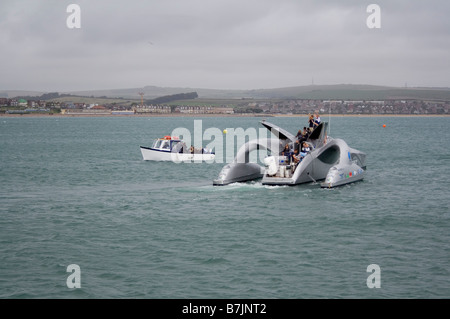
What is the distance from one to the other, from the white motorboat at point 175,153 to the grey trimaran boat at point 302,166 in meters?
12.6

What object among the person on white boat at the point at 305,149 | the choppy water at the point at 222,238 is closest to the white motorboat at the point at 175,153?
the choppy water at the point at 222,238

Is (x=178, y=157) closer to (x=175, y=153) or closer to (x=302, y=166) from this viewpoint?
(x=175, y=153)

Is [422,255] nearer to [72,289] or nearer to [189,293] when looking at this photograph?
[189,293]

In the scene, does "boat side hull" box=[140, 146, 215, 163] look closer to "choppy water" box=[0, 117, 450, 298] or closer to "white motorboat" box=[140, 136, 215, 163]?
"white motorboat" box=[140, 136, 215, 163]

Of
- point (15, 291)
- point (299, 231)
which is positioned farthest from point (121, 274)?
point (299, 231)

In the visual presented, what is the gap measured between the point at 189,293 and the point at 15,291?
14.3 feet

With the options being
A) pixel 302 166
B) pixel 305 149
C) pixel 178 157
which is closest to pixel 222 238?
pixel 302 166

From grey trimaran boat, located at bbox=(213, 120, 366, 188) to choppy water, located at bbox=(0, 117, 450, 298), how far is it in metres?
0.65

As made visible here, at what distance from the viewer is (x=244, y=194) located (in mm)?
28484

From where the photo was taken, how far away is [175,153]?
150ft

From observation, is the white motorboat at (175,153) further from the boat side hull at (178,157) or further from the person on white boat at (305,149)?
the person on white boat at (305,149)

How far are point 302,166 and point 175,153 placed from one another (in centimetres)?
1739

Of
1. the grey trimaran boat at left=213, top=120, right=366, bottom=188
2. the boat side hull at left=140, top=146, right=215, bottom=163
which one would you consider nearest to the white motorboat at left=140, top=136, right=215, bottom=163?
the boat side hull at left=140, top=146, right=215, bottom=163

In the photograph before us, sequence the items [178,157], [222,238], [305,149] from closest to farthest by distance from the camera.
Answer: [222,238]
[305,149]
[178,157]
